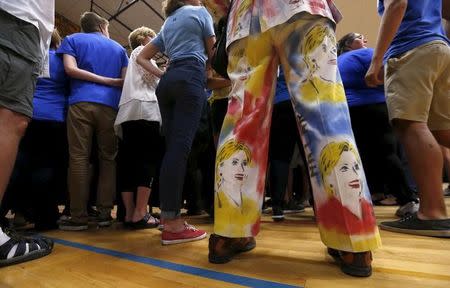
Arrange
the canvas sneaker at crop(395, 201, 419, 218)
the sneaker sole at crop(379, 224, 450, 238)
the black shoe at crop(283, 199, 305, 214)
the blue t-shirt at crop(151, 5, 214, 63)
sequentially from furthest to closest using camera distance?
the black shoe at crop(283, 199, 305, 214), the canvas sneaker at crop(395, 201, 419, 218), the blue t-shirt at crop(151, 5, 214, 63), the sneaker sole at crop(379, 224, 450, 238)

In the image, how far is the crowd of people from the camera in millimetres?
810

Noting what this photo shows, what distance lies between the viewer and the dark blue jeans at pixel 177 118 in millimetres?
1215

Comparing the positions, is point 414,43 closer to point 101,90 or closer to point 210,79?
point 210,79

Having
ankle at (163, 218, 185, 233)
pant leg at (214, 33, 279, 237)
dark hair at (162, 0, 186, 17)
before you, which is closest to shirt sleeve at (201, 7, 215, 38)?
dark hair at (162, 0, 186, 17)

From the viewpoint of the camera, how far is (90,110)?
1.64 m

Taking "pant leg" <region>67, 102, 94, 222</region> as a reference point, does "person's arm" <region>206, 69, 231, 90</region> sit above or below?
above

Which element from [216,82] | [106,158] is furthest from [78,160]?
[216,82]

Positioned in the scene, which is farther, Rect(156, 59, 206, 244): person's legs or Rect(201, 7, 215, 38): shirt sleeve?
Rect(201, 7, 215, 38): shirt sleeve

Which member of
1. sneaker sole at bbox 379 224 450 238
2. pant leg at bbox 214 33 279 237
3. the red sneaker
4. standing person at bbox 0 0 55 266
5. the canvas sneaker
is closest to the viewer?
pant leg at bbox 214 33 279 237

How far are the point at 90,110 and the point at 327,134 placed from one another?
1.31 m

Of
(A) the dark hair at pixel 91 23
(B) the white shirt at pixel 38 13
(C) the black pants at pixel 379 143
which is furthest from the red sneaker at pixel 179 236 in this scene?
(A) the dark hair at pixel 91 23

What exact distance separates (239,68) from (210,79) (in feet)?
1.95

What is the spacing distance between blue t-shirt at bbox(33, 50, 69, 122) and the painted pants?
1.18 metres

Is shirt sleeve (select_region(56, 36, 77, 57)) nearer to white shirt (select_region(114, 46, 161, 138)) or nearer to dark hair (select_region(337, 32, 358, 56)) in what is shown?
white shirt (select_region(114, 46, 161, 138))
